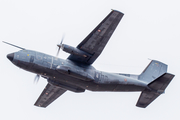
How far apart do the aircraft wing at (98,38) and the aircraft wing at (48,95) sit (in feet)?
17.8

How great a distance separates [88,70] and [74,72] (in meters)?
1.77

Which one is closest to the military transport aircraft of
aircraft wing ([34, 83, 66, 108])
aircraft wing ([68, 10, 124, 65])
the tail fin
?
aircraft wing ([68, 10, 124, 65])

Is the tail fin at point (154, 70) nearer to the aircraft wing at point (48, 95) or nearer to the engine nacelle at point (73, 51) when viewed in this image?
the engine nacelle at point (73, 51)

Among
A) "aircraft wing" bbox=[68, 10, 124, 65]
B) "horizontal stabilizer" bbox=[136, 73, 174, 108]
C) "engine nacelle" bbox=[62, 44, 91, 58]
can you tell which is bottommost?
"horizontal stabilizer" bbox=[136, 73, 174, 108]

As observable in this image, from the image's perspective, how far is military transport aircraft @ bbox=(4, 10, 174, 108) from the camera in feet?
83.9

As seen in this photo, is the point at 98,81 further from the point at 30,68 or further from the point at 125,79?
the point at 30,68

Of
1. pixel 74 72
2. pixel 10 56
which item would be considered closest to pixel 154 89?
pixel 74 72

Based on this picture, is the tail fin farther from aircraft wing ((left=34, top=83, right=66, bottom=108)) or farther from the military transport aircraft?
aircraft wing ((left=34, top=83, right=66, bottom=108))

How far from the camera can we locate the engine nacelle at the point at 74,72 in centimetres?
2594

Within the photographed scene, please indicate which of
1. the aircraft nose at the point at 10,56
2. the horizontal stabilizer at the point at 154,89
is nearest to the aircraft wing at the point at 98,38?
the aircraft nose at the point at 10,56

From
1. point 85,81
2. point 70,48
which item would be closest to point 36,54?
point 70,48

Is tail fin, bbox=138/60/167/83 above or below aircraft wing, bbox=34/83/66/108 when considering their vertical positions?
above

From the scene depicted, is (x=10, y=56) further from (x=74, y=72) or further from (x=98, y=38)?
(x=98, y=38)

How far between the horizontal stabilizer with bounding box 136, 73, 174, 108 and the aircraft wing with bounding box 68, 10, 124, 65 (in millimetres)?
6376
